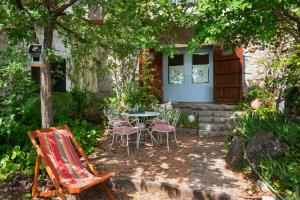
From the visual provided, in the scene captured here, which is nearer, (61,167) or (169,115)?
(61,167)

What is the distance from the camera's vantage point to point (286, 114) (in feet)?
24.4

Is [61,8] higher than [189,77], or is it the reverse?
[61,8]

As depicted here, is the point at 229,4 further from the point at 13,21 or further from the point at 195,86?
the point at 195,86

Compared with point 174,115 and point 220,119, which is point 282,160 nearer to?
point 174,115

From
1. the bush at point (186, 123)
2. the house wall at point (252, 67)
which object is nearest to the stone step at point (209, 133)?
the bush at point (186, 123)

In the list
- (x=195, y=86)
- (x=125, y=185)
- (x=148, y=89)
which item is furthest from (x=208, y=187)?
(x=195, y=86)

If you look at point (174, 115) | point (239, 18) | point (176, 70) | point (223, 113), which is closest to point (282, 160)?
point (239, 18)

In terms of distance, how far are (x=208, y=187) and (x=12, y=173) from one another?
3.29 metres

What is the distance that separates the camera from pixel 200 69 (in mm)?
12945

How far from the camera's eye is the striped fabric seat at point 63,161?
4.64m

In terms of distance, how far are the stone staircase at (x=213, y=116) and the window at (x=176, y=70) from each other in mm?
2371

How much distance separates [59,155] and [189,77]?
28.6 ft

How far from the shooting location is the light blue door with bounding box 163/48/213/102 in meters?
12.7

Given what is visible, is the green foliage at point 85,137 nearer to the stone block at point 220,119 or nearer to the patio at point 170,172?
the patio at point 170,172
